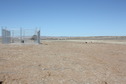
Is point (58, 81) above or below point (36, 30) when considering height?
below

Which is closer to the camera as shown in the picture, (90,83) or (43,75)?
(90,83)

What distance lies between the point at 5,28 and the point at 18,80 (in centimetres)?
2382

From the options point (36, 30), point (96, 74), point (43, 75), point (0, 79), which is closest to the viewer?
point (0, 79)

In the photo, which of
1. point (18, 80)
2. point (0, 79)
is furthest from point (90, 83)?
point (0, 79)

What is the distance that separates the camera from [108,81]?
728cm

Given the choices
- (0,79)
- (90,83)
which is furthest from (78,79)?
(0,79)

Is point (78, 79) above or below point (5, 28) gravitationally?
below

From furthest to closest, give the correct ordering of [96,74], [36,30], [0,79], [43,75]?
[36,30]
[96,74]
[43,75]
[0,79]

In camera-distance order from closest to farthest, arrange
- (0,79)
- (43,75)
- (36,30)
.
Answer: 1. (0,79)
2. (43,75)
3. (36,30)

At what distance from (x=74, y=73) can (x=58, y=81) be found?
135 centimetres

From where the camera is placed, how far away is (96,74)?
8188 mm

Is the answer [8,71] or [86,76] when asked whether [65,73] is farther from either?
[8,71]

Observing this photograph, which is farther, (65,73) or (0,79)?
(65,73)

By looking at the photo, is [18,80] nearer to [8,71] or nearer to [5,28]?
[8,71]
